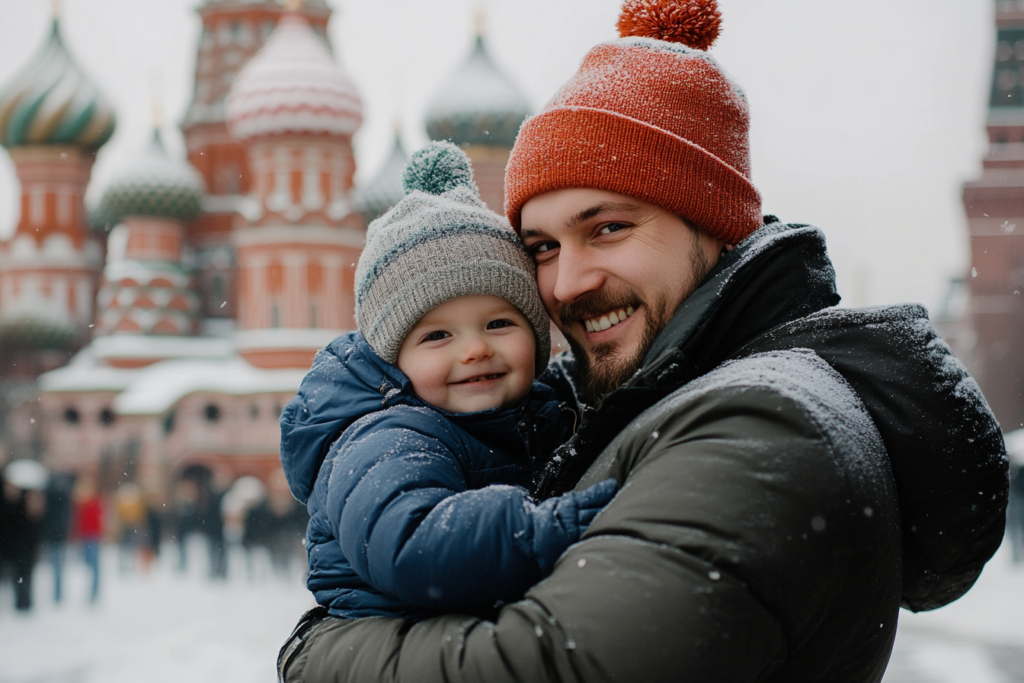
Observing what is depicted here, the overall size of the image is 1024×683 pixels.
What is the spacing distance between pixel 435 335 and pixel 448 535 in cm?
55

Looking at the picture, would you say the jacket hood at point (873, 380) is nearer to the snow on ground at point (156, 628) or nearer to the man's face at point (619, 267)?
the man's face at point (619, 267)

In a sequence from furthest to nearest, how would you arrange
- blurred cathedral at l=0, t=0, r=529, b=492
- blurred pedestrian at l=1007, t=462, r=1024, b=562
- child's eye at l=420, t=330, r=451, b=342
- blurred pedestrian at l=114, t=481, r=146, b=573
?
blurred cathedral at l=0, t=0, r=529, b=492, blurred pedestrian at l=114, t=481, r=146, b=573, blurred pedestrian at l=1007, t=462, r=1024, b=562, child's eye at l=420, t=330, r=451, b=342

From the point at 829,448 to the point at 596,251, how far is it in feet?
1.97

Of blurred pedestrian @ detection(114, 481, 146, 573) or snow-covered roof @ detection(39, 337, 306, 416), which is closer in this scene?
blurred pedestrian @ detection(114, 481, 146, 573)

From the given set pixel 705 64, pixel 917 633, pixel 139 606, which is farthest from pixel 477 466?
pixel 139 606

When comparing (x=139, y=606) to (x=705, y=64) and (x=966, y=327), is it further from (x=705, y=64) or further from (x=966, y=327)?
(x=966, y=327)

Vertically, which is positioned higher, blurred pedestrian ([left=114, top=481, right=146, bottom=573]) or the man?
the man

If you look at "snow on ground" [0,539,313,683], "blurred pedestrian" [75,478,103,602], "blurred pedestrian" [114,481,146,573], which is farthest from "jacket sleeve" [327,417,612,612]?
"blurred pedestrian" [114,481,146,573]

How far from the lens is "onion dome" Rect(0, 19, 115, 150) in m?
22.1

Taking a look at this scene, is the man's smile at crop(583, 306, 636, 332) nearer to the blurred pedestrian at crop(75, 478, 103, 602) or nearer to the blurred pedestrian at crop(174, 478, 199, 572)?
the blurred pedestrian at crop(75, 478, 103, 602)

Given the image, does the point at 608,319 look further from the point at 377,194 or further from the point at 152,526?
the point at 377,194

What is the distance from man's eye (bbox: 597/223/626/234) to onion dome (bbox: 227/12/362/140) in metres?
18.7

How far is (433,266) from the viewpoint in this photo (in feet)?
5.58

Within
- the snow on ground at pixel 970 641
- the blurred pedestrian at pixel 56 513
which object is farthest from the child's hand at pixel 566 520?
the blurred pedestrian at pixel 56 513
